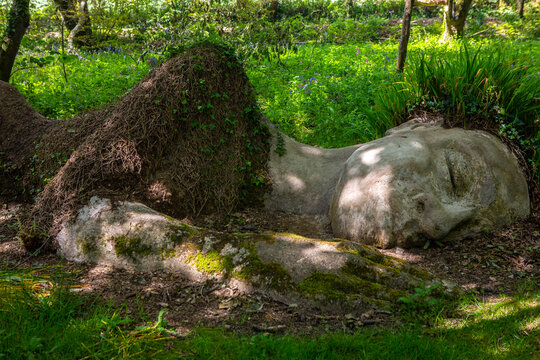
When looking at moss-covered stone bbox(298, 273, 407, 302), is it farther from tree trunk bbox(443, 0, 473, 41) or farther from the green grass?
tree trunk bbox(443, 0, 473, 41)

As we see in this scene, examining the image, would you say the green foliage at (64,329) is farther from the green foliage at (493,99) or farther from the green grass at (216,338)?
the green foliage at (493,99)

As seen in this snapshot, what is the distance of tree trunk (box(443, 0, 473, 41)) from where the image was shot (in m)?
12.6

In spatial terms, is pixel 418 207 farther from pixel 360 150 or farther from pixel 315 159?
pixel 315 159

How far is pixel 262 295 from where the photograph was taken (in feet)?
10.8

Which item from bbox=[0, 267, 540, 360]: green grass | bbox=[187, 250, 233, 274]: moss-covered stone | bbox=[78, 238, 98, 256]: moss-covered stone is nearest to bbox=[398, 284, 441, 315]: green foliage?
bbox=[0, 267, 540, 360]: green grass

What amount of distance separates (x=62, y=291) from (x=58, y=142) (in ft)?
8.78

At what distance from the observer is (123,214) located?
391cm

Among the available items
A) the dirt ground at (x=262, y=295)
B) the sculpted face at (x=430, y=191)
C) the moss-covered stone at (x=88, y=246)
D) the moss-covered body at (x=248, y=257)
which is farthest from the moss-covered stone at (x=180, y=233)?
the sculpted face at (x=430, y=191)

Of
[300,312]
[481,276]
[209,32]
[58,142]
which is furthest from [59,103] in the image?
[481,276]

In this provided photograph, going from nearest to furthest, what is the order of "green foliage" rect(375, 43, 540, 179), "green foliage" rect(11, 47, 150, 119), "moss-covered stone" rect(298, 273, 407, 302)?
1. "moss-covered stone" rect(298, 273, 407, 302)
2. "green foliage" rect(375, 43, 540, 179)
3. "green foliage" rect(11, 47, 150, 119)

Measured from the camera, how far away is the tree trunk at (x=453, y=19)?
12.6 m

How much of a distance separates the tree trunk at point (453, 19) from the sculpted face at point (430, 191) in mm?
9712

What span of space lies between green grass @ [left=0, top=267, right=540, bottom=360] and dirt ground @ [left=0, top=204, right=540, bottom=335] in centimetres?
16


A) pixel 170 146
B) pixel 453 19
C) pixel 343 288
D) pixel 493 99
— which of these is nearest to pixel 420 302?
pixel 343 288
